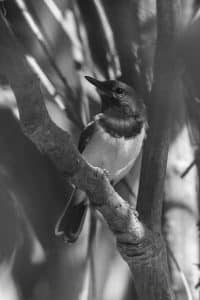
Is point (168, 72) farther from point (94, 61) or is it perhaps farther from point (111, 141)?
point (94, 61)

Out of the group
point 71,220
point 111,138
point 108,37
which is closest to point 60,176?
point 71,220

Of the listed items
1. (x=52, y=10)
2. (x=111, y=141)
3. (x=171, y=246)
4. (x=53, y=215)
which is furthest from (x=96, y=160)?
(x=52, y=10)

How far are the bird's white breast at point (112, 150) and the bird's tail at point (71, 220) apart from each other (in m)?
0.26

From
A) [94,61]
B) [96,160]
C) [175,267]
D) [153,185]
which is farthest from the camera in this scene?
[94,61]

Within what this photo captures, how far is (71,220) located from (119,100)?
700mm

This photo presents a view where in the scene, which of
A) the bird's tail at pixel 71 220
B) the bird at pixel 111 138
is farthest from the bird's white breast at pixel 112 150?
the bird's tail at pixel 71 220

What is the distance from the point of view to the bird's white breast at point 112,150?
325 centimetres

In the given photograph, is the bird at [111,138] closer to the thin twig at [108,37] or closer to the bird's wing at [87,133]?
the bird's wing at [87,133]

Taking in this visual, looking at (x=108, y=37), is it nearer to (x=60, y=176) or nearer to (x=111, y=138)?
(x=111, y=138)

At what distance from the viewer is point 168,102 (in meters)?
2.29

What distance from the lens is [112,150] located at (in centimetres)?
326

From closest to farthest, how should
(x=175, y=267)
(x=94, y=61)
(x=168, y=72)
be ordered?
(x=168, y=72), (x=175, y=267), (x=94, y=61)

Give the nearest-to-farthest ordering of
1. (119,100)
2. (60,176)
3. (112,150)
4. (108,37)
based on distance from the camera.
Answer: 1. (112,150)
2. (60,176)
3. (119,100)
4. (108,37)

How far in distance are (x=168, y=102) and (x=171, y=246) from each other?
1.11 meters
